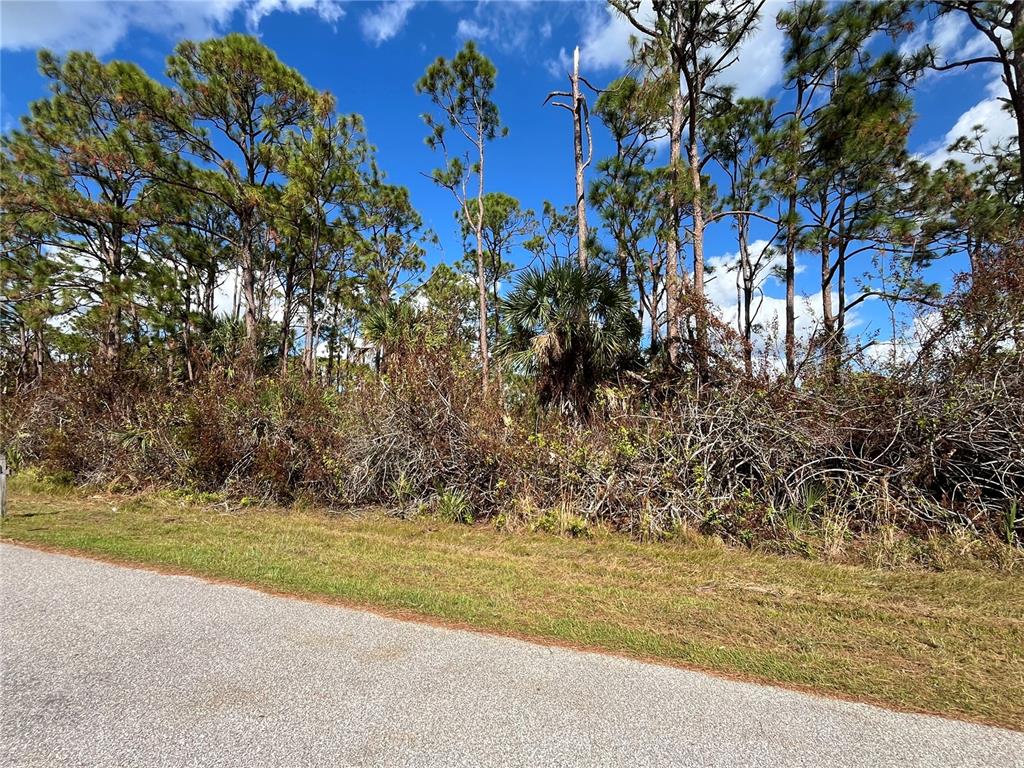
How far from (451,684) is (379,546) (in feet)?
13.5

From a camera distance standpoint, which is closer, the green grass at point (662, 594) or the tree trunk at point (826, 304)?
the green grass at point (662, 594)

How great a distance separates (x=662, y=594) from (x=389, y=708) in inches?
121

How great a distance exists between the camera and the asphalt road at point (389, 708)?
260 centimetres

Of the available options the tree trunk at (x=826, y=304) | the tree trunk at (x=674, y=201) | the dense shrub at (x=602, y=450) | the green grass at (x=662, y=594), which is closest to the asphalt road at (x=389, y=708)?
the green grass at (x=662, y=594)

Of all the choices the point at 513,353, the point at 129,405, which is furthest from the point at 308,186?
the point at 513,353

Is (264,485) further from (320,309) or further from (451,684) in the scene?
(320,309)

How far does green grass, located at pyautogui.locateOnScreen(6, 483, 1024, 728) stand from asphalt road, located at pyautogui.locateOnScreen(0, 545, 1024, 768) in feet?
1.18

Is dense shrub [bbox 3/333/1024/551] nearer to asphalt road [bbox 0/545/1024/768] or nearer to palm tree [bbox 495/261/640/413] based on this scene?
palm tree [bbox 495/261/640/413]

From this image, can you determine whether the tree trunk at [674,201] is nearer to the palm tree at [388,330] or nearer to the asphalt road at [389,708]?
the palm tree at [388,330]

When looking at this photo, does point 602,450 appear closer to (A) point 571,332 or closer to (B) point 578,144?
(A) point 571,332

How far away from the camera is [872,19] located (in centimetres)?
1238

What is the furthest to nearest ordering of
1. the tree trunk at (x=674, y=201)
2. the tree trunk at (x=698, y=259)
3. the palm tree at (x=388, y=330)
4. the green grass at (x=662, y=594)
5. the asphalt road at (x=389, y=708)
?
1. the tree trunk at (x=674, y=201)
2. the palm tree at (x=388, y=330)
3. the tree trunk at (x=698, y=259)
4. the green grass at (x=662, y=594)
5. the asphalt road at (x=389, y=708)

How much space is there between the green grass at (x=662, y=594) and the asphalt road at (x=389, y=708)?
360 millimetres

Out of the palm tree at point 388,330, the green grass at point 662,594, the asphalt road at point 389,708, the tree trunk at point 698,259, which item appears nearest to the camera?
the asphalt road at point 389,708
